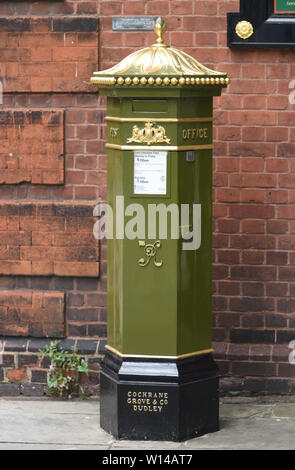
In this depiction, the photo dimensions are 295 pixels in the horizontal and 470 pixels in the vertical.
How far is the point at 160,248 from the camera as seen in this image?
553 cm

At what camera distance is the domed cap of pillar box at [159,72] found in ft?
17.4

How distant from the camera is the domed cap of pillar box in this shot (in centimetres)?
529

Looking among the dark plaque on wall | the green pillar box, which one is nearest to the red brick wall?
the dark plaque on wall

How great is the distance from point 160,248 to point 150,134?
684mm

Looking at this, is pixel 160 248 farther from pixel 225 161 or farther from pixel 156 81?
pixel 225 161

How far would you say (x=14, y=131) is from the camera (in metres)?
6.52

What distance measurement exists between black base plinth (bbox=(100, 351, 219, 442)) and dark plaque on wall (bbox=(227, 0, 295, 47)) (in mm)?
2182

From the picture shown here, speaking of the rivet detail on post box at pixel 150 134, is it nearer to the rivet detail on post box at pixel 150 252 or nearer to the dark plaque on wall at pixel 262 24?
the rivet detail on post box at pixel 150 252

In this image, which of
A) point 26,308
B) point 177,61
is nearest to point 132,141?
point 177,61

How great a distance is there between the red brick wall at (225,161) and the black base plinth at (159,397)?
897 millimetres

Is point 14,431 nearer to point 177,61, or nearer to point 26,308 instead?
point 26,308

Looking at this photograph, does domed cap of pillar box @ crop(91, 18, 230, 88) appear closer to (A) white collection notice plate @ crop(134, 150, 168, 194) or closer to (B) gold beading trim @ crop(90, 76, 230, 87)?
(B) gold beading trim @ crop(90, 76, 230, 87)

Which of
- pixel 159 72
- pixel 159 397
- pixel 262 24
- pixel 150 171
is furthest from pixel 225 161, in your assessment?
pixel 159 397

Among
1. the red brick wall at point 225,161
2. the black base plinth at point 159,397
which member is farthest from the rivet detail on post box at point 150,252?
the red brick wall at point 225,161
